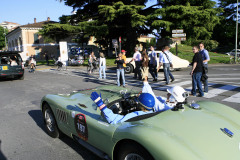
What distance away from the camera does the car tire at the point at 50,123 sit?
3.91 metres

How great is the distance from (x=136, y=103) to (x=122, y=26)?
77.0 ft

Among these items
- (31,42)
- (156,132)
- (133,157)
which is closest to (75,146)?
(133,157)

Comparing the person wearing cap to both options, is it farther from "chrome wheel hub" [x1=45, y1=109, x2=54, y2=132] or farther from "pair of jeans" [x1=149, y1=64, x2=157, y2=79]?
"pair of jeans" [x1=149, y1=64, x2=157, y2=79]

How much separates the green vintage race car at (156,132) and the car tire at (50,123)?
48 centimetres

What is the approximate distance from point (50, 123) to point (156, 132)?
262 centimetres

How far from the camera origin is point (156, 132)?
2.20 meters

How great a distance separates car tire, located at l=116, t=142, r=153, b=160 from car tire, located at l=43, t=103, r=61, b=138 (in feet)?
6.06

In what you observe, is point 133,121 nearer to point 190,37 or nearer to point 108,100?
point 108,100

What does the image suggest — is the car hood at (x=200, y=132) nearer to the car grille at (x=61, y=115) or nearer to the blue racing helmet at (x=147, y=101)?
the blue racing helmet at (x=147, y=101)

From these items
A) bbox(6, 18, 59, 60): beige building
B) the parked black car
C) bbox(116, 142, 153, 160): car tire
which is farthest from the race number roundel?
bbox(6, 18, 59, 60): beige building

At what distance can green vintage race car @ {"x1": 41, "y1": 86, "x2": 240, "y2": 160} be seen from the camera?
2016 millimetres

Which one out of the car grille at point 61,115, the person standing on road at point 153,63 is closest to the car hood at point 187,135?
the car grille at point 61,115

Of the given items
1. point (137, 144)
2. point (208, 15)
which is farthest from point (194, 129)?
point (208, 15)

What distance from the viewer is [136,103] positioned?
10.2ft
